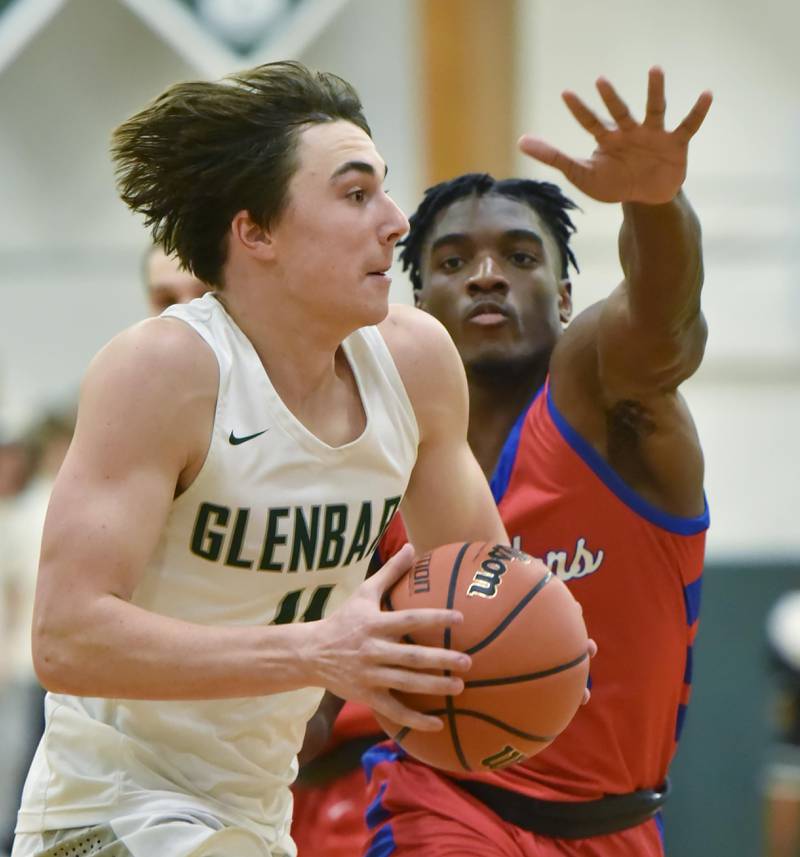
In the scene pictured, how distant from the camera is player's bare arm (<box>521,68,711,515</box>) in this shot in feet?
10.4

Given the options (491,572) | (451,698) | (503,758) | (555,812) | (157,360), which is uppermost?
(157,360)

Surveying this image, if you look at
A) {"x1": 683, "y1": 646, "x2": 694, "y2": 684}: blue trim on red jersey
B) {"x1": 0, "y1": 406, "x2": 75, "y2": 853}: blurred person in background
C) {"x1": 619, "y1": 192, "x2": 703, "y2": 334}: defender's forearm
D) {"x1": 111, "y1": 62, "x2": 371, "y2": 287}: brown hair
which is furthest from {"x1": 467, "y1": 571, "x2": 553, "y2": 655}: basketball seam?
{"x1": 0, "y1": 406, "x2": 75, "y2": 853}: blurred person in background

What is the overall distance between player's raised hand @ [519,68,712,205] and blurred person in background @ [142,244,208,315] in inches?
76.0

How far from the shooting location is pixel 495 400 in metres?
4.14

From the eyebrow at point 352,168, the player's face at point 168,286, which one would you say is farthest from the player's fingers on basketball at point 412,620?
the player's face at point 168,286

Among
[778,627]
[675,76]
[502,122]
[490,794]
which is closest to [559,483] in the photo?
[490,794]

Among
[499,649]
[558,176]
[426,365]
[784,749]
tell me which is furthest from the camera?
[558,176]

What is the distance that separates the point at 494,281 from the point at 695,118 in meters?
0.99

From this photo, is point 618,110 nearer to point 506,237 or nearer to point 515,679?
point 506,237

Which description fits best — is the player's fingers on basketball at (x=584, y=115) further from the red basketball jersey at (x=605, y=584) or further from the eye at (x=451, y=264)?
the eye at (x=451, y=264)

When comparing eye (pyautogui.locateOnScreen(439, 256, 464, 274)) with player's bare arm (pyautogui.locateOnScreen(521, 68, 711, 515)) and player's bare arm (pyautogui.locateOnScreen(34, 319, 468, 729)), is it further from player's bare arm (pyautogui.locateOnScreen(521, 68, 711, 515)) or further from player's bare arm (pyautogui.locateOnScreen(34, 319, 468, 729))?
player's bare arm (pyautogui.locateOnScreen(34, 319, 468, 729))

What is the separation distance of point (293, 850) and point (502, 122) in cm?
637

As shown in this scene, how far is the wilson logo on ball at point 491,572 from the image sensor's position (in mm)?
2918

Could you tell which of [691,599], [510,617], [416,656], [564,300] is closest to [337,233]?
[510,617]
